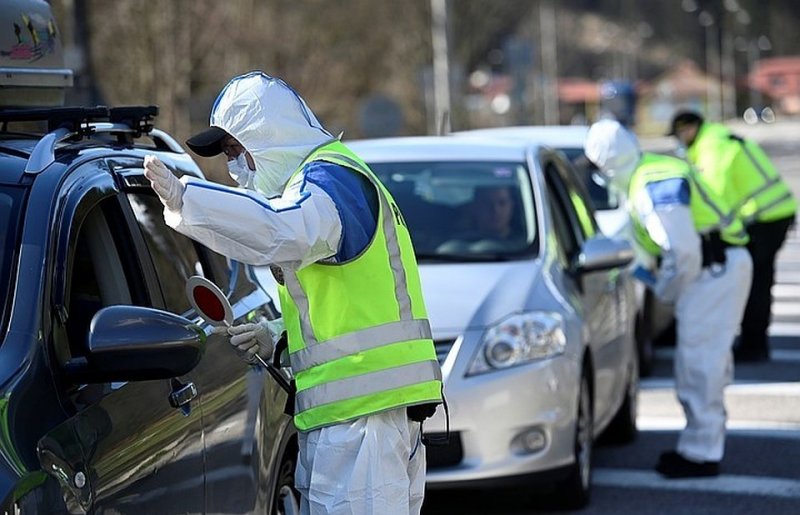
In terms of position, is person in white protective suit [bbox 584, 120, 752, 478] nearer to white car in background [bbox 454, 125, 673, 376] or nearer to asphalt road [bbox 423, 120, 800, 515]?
asphalt road [bbox 423, 120, 800, 515]

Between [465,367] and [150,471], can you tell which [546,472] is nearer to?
[465,367]

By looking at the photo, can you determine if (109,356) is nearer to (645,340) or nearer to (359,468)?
(359,468)

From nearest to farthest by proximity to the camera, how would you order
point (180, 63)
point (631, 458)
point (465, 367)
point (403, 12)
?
point (465, 367) < point (631, 458) < point (180, 63) < point (403, 12)

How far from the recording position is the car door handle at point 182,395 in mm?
4191

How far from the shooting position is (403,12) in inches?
2205

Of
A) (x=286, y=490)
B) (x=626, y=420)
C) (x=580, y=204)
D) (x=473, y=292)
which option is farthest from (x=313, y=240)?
(x=626, y=420)

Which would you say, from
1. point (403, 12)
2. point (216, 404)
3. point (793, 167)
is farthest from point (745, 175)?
point (403, 12)

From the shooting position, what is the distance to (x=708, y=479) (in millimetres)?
8414

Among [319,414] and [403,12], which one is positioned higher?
[403,12]

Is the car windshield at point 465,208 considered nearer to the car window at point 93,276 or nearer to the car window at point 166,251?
the car window at point 166,251

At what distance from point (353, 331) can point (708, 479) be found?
452cm

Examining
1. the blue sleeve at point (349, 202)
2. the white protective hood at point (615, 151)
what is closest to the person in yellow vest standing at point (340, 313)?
the blue sleeve at point (349, 202)

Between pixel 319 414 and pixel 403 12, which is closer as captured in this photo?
pixel 319 414

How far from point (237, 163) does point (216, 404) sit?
0.66 metres
